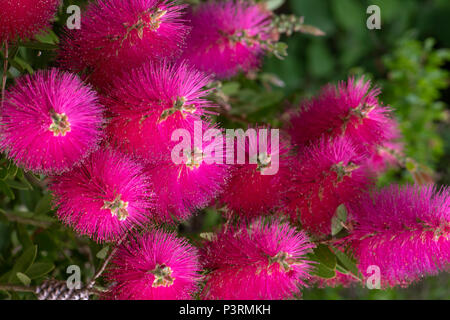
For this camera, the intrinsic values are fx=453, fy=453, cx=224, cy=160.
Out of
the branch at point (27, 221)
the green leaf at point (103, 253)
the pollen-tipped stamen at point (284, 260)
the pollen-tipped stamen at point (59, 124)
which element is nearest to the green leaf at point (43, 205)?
the branch at point (27, 221)

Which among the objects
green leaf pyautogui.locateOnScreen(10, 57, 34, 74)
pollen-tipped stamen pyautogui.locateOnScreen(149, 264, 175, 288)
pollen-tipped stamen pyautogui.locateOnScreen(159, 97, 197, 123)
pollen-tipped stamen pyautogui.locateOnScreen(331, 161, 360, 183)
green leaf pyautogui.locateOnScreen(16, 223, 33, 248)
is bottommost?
pollen-tipped stamen pyautogui.locateOnScreen(149, 264, 175, 288)

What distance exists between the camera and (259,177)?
0.61 meters

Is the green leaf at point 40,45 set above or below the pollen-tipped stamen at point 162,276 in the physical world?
above

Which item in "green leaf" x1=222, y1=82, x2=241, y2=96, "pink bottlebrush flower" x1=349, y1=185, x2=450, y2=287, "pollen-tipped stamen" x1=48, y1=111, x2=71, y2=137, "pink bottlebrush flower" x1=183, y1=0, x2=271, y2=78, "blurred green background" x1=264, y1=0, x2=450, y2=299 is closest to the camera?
"pollen-tipped stamen" x1=48, y1=111, x2=71, y2=137

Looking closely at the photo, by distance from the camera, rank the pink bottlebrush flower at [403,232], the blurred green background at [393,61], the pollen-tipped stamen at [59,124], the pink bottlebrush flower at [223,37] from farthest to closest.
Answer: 1. the blurred green background at [393,61]
2. the pink bottlebrush flower at [223,37]
3. the pink bottlebrush flower at [403,232]
4. the pollen-tipped stamen at [59,124]

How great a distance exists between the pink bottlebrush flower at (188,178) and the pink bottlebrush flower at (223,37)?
207mm

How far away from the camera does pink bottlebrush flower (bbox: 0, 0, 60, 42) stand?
20.9 inches

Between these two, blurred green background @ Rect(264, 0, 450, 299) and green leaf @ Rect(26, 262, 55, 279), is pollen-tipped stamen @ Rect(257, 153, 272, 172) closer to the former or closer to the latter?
green leaf @ Rect(26, 262, 55, 279)

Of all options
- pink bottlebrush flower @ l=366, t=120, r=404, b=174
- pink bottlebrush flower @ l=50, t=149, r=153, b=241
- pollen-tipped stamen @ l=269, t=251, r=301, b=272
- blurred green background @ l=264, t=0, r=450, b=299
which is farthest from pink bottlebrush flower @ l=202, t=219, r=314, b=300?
blurred green background @ l=264, t=0, r=450, b=299

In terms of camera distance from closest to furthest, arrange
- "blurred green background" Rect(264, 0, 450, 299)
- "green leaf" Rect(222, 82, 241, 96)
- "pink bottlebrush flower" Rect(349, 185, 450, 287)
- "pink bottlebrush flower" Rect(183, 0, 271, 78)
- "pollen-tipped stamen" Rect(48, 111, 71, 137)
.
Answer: "pollen-tipped stamen" Rect(48, 111, 71, 137), "pink bottlebrush flower" Rect(349, 185, 450, 287), "pink bottlebrush flower" Rect(183, 0, 271, 78), "green leaf" Rect(222, 82, 241, 96), "blurred green background" Rect(264, 0, 450, 299)

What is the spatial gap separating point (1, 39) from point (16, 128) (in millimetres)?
142

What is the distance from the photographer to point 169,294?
559mm

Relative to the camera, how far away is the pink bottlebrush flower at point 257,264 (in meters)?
0.57

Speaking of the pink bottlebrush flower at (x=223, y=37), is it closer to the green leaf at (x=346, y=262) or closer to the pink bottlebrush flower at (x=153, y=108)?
the pink bottlebrush flower at (x=153, y=108)
